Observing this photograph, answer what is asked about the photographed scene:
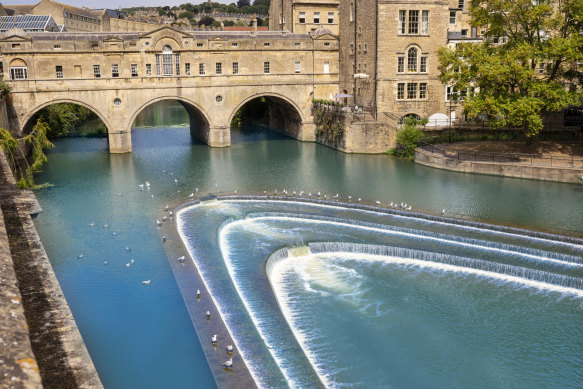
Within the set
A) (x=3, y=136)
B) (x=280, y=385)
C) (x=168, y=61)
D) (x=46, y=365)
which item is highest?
(x=168, y=61)

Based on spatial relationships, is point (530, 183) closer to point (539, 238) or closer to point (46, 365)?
point (539, 238)

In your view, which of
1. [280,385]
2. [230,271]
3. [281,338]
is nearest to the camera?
[280,385]

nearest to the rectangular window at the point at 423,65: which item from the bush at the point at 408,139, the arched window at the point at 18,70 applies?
the bush at the point at 408,139

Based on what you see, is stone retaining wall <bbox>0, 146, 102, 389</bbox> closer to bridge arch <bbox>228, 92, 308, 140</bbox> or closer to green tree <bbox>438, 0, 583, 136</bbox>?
green tree <bbox>438, 0, 583, 136</bbox>

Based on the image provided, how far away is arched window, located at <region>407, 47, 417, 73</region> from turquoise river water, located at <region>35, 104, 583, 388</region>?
11266 millimetres

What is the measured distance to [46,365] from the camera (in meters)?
10.4

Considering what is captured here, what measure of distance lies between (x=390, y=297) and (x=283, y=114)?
3555 cm

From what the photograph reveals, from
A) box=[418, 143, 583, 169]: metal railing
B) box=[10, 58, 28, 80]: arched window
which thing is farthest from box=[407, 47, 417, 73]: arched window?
box=[10, 58, 28, 80]: arched window

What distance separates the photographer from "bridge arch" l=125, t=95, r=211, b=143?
43075 mm

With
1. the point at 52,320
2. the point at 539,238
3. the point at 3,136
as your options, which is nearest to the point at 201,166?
the point at 3,136

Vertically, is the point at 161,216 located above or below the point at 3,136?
below

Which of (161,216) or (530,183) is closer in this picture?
(161,216)

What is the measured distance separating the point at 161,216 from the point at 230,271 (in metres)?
7.62

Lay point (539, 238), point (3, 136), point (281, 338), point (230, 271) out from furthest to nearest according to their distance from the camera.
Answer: point (3, 136) < point (539, 238) < point (230, 271) < point (281, 338)
